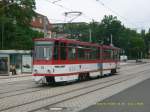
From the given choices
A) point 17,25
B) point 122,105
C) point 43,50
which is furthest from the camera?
point 17,25

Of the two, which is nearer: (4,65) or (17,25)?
(4,65)

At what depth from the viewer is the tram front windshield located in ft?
84.3

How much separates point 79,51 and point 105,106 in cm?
1438

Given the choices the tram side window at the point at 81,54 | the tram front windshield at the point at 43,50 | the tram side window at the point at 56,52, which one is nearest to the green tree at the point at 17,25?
the tram side window at the point at 81,54

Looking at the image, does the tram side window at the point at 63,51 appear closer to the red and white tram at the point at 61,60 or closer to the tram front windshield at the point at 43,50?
the red and white tram at the point at 61,60

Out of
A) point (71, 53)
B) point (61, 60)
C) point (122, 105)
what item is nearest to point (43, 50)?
point (61, 60)

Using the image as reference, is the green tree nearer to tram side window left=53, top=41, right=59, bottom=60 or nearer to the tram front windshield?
the tram front windshield

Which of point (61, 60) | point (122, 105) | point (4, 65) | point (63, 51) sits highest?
point (63, 51)

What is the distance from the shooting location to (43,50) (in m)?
26.0

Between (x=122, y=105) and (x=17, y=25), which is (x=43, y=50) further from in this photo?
(x=17, y=25)

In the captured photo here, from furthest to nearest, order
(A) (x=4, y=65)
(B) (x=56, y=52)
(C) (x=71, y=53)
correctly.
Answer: (A) (x=4, y=65) < (C) (x=71, y=53) < (B) (x=56, y=52)

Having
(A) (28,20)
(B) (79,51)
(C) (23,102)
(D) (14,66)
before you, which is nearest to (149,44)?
(A) (28,20)

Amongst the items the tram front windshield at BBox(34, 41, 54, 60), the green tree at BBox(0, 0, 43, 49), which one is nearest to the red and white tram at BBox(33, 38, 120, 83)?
the tram front windshield at BBox(34, 41, 54, 60)

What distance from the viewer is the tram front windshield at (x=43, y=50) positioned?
2569 cm
